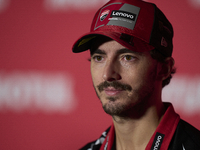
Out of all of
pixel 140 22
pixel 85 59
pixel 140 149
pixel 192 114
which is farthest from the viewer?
pixel 85 59

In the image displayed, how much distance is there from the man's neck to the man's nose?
0.22 metres

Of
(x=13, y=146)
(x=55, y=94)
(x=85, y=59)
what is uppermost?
(x=85, y=59)

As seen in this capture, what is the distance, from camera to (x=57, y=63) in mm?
1755

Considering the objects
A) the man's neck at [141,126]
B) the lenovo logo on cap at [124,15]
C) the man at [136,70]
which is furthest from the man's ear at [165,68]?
the lenovo logo on cap at [124,15]

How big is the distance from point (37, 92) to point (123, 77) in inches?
42.0

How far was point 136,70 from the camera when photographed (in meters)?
0.94

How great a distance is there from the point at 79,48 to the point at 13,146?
1.22 meters

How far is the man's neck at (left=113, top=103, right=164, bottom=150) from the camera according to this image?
1.01 meters

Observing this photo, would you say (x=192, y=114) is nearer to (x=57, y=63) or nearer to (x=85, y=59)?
(x=85, y=59)

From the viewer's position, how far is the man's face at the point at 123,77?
3.04ft

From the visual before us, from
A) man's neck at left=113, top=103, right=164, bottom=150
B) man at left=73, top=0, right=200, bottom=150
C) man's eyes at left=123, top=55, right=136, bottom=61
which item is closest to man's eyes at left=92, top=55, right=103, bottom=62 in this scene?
man at left=73, top=0, right=200, bottom=150

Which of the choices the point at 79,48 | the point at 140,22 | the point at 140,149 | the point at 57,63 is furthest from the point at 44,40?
the point at 140,149

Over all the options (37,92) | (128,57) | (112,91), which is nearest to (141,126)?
(112,91)

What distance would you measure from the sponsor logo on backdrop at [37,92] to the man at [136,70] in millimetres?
770
